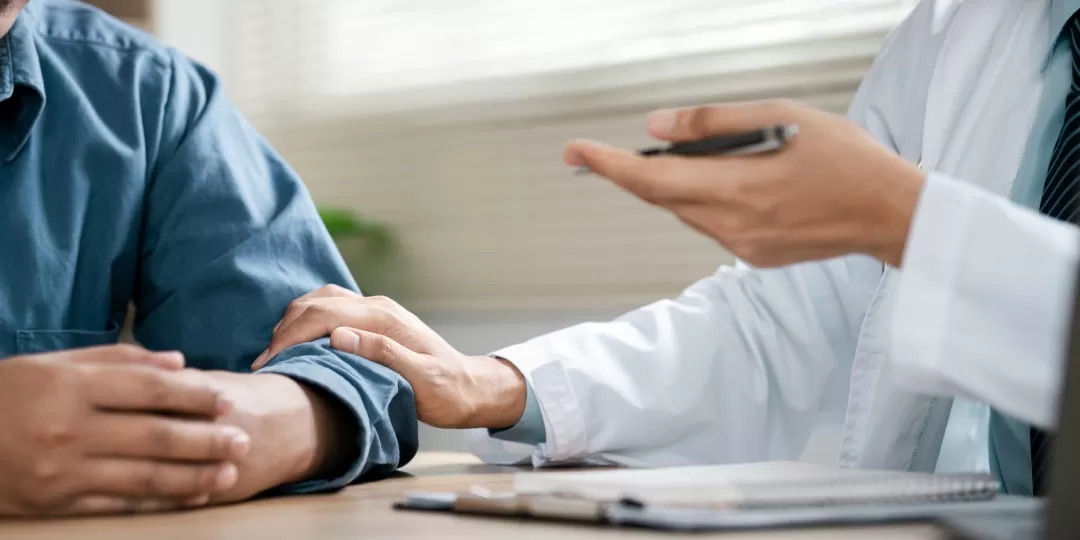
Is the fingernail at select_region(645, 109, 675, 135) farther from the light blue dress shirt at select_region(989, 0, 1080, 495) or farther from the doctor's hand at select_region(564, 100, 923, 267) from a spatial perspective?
the light blue dress shirt at select_region(989, 0, 1080, 495)

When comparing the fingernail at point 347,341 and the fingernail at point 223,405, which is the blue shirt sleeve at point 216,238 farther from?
the fingernail at point 223,405

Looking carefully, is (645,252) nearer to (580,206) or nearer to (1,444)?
(580,206)

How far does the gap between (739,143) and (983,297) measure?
0.17 meters

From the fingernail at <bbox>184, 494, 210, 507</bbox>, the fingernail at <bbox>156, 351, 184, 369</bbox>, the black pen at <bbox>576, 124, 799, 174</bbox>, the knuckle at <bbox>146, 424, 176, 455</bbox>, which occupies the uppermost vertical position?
the black pen at <bbox>576, 124, 799, 174</bbox>

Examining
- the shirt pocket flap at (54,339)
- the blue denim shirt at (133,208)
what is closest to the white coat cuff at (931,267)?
the blue denim shirt at (133,208)

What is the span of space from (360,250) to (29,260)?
40.9 inches

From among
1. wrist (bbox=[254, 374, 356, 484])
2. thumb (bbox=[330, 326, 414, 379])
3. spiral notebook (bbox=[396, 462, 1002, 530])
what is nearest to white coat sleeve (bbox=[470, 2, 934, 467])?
thumb (bbox=[330, 326, 414, 379])

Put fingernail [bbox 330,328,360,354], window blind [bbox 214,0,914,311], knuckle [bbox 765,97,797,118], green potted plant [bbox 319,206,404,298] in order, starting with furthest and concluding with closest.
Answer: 1. green potted plant [bbox 319,206,404,298]
2. window blind [bbox 214,0,914,311]
3. fingernail [bbox 330,328,360,354]
4. knuckle [bbox 765,97,797,118]

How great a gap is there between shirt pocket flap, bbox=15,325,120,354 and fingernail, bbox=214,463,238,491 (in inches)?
18.3

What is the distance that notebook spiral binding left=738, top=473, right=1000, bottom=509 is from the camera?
532 millimetres

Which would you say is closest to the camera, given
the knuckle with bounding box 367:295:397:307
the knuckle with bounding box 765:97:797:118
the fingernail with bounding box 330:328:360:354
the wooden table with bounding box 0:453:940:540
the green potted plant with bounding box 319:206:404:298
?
the wooden table with bounding box 0:453:940:540

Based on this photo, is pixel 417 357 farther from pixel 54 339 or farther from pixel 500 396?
pixel 54 339

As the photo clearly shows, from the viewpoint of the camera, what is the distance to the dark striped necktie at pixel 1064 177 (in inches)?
31.6

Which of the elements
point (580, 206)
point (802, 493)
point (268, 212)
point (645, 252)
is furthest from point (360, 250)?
point (802, 493)
